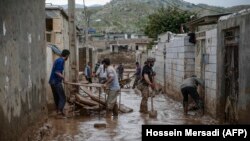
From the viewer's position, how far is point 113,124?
12.0 m

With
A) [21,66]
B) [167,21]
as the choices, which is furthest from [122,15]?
[21,66]

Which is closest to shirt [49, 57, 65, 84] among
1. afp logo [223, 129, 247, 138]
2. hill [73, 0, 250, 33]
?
afp logo [223, 129, 247, 138]

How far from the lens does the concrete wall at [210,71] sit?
13.1 meters

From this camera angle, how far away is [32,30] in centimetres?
941

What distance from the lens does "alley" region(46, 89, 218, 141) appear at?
33.4ft

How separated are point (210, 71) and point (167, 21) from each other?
870 inches

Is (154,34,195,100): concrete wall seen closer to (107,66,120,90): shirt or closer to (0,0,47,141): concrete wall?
(107,66,120,90): shirt

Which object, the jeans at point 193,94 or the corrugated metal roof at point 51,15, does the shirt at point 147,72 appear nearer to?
the jeans at point 193,94

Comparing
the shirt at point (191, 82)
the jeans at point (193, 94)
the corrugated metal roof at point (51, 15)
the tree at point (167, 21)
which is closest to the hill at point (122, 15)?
the tree at point (167, 21)

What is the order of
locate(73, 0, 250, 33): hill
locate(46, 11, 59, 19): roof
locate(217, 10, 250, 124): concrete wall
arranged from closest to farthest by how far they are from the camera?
1. locate(217, 10, 250, 124): concrete wall
2. locate(46, 11, 59, 19): roof
3. locate(73, 0, 250, 33): hill

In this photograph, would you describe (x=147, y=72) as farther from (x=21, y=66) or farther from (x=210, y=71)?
(x=21, y=66)

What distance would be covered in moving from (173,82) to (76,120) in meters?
8.23

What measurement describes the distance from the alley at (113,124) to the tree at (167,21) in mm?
19781

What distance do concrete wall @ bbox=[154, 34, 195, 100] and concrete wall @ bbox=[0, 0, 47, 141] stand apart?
24.6 ft
